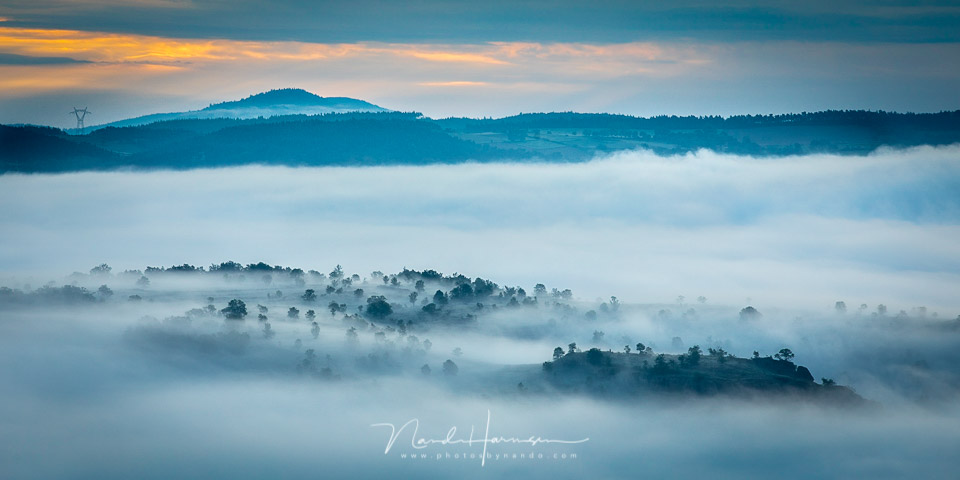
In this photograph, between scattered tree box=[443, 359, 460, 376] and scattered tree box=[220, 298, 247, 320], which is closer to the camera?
scattered tree box=[443, 359, 460, 376]

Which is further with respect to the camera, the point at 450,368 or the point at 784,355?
the point at 784,355

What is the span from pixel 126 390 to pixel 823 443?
10611cm

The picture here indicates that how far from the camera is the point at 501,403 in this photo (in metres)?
161

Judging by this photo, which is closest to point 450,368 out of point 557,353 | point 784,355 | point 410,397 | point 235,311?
point 410,397

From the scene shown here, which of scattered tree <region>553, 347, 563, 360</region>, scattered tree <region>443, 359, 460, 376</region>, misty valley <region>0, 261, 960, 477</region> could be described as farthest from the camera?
scattered tree <region>553, 347, 563, 360</region>

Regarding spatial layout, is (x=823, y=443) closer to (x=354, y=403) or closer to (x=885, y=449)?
(x=885, y=449)

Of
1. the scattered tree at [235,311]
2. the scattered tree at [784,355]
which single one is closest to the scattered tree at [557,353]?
the scattered tree at [784,355]

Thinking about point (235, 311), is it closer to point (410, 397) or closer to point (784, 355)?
point (410, 397)

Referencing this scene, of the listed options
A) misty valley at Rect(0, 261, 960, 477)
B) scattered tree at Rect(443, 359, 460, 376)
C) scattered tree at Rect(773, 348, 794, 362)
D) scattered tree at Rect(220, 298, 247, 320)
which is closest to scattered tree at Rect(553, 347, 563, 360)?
misty valley at Rect(0, 261, 960, 477)

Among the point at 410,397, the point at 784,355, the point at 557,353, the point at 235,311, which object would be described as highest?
the point at 235,311

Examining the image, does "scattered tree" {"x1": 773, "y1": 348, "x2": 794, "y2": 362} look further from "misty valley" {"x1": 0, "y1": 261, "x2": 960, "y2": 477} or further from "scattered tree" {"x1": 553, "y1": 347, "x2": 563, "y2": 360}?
"scattered tree" {"x1": 553, "y1": 347, "x2": 563, "y2": 360}

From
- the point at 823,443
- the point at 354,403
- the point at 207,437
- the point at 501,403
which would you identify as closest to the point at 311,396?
the point at 354,403

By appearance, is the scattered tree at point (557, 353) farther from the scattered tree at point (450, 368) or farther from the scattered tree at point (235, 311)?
the scattered tree at point (235, 311)

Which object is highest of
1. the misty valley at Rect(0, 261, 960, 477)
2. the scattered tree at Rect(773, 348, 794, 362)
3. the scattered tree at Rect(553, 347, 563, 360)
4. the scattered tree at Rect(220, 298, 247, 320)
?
the scattered tree at Rect(220, 298, 247, 320)
